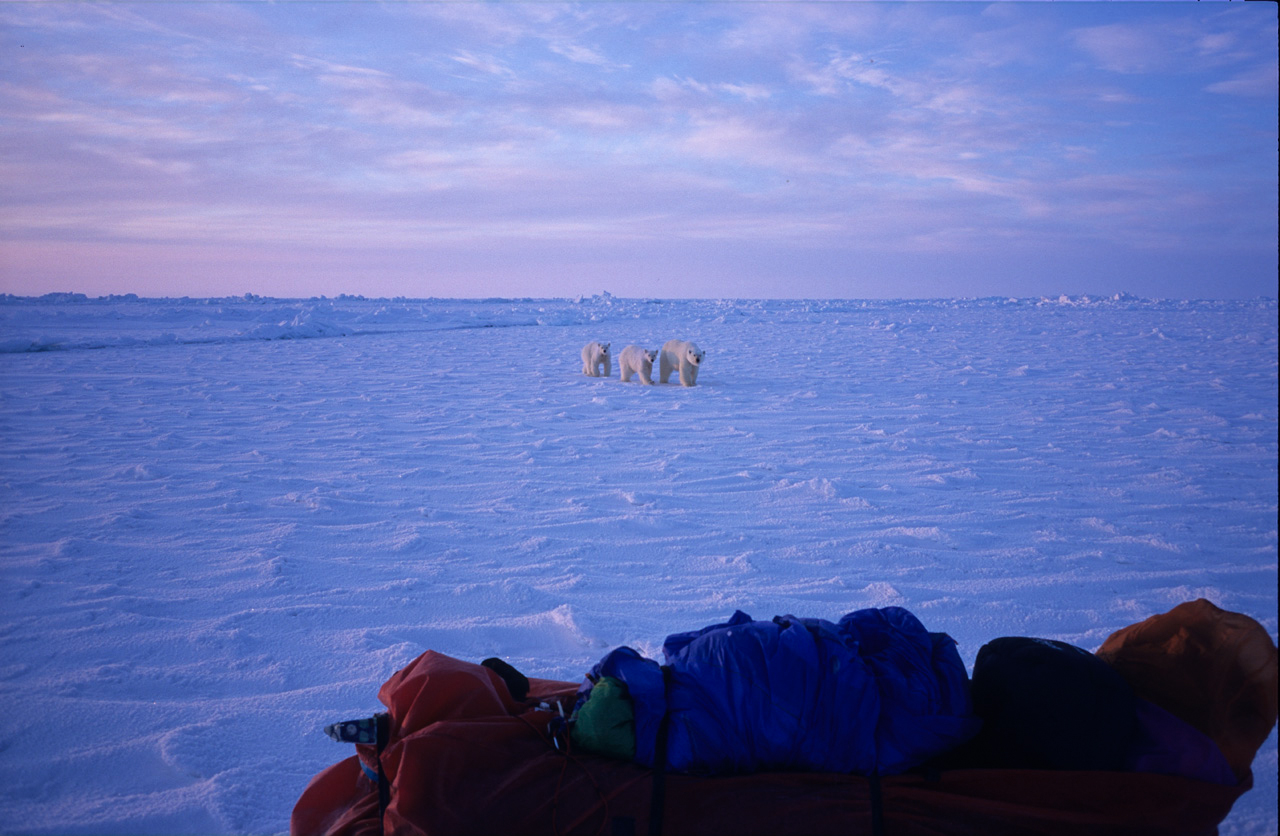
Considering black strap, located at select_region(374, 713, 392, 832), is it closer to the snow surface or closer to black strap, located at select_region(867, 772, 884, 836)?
the snow surface

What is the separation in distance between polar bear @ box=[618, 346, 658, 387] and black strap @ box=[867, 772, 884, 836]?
29.8 ft

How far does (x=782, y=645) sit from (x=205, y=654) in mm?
2342

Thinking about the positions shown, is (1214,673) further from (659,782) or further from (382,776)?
(382,776)

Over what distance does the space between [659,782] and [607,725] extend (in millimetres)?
186

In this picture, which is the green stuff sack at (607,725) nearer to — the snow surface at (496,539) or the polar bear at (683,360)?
the snow surface at (496,539)

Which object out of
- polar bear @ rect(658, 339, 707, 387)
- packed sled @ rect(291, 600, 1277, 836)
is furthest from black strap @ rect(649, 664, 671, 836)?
polar bear @ rect(658, 339, 707, 387)

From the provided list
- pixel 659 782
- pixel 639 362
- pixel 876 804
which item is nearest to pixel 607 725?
pixel 659 782

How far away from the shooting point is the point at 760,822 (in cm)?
174

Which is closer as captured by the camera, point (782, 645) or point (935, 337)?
point (782, 645)

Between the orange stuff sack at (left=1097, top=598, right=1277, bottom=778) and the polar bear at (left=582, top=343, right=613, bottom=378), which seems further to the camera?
the polar bear at (left=582, top=343, right=613, bottom=378)

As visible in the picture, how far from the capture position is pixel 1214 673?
5.83 ft

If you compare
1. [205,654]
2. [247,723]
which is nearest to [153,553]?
[205,654]

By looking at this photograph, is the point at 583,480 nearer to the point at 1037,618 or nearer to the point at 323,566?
the point at 323,566

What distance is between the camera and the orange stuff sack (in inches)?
68.1
